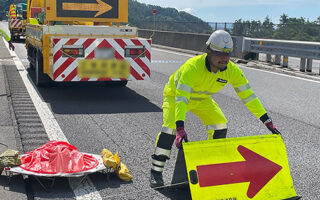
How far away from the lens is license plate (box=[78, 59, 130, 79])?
9.27 meters

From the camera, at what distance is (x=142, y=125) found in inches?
283

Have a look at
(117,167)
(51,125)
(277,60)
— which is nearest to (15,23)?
(277,60)

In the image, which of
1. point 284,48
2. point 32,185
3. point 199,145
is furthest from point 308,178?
point 284,48

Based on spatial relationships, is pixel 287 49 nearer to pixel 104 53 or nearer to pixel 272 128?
pixel 104 53

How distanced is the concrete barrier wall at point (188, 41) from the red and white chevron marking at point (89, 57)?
1043cm

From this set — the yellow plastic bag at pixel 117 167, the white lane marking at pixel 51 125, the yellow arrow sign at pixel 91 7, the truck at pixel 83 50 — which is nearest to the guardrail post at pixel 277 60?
the yellow arrow sign at pixel 91 7

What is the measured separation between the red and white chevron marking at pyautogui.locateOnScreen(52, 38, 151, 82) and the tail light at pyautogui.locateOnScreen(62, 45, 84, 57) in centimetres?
6

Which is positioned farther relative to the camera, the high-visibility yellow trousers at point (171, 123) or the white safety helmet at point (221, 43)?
the high-visibility yellow trousers at point (171, 123)

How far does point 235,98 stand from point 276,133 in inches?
229

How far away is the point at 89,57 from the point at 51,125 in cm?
268

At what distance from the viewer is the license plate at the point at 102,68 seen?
9.27 m

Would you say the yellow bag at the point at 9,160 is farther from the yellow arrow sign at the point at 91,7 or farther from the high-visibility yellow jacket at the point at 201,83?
the yellow arrow sign at the point at 91,7

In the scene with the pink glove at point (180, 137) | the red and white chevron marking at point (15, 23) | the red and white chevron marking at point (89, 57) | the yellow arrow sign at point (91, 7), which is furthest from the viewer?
the red and white chevron marking at point (15, 23)

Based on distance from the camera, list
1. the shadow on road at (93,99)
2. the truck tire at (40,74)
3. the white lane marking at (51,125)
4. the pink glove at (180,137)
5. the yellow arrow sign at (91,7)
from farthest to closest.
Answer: the yellow arrow sign at (91,7) < the truck tire at (40,74) < the shadow on road at (93,99) < the white lane marking at (51,125) < the pink glove at (180,137)
